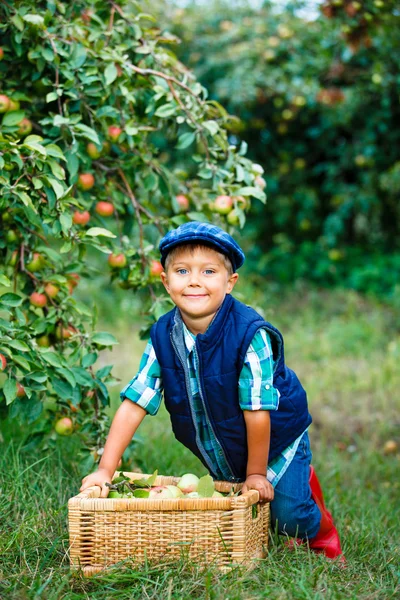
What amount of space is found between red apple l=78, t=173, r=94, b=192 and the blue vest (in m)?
0.67

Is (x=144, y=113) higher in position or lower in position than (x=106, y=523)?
higher

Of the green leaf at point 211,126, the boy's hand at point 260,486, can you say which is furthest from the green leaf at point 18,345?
the green leaf at point 211,126

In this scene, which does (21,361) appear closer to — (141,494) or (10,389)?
(10,389)

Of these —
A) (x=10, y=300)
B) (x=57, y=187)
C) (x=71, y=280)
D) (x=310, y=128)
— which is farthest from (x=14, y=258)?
(x=310, y=128)

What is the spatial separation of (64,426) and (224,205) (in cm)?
93

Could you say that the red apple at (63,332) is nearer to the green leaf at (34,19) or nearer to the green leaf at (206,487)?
the green leaf at (206,487)

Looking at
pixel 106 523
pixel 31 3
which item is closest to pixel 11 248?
pixel 31 3

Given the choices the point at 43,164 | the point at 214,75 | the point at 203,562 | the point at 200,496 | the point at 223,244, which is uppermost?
the point at 214,75

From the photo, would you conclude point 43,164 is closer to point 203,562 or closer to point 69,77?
point 69,77

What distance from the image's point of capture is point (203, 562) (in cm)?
197

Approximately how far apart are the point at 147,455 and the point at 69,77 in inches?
62.4

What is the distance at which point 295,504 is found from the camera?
2314 millimetres

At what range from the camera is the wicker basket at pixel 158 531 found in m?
1.94

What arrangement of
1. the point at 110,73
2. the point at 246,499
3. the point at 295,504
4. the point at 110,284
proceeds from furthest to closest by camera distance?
the point at 110,284 → the point at 110,73 → the point at 295,504 → the point at 246,499
